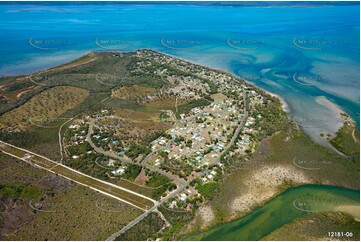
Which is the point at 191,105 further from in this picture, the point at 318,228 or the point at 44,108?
the point at 318,228

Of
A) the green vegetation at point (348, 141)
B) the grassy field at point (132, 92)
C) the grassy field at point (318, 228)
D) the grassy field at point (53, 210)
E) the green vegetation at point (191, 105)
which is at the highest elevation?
the grassy field at point (132, 92)

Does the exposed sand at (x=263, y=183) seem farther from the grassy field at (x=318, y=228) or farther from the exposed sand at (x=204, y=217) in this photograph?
the grassy field at (x=318, y=228)

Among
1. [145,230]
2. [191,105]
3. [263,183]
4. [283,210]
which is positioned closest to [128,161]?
[145,230]
